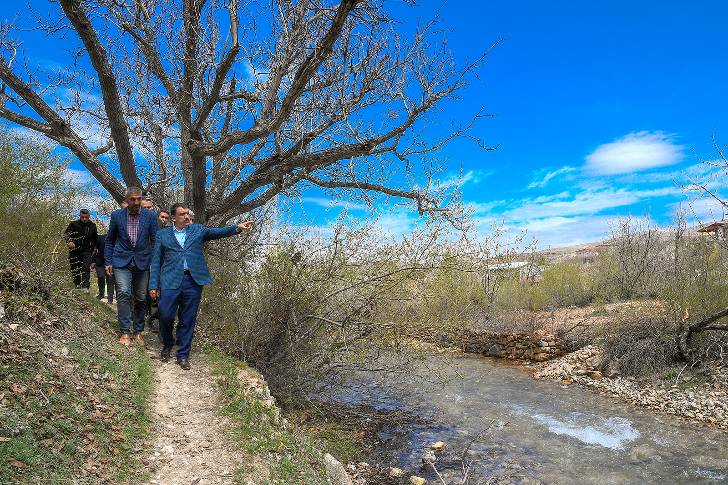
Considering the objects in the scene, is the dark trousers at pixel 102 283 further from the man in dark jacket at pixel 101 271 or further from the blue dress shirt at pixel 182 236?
the blue dress shirt at pixel 182 236

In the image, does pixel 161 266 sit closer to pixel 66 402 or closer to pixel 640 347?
pixel 66 402

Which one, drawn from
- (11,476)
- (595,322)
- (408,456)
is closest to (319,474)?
(11,476)

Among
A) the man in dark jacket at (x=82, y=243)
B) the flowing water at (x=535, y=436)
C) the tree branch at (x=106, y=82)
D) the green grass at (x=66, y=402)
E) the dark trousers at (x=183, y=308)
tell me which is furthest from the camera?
the man in dark jacket at (x=82, y=243)

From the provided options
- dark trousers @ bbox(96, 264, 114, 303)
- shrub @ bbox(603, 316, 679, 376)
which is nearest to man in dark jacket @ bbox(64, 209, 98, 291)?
dark trousers @ bbox(96, 264, 114, 303)

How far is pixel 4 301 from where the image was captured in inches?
210

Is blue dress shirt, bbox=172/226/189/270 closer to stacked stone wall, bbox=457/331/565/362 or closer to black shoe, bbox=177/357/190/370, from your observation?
black shoe, bbox=177/357/190/370

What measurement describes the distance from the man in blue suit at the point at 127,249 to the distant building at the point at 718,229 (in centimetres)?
1238

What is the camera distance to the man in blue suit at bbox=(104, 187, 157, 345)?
22.7 ft

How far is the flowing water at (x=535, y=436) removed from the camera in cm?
758

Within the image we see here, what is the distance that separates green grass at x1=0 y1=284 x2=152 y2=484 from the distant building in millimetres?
12798

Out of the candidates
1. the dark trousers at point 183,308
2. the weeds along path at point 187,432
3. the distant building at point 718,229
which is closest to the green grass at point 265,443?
the weeds along path at point 187,432

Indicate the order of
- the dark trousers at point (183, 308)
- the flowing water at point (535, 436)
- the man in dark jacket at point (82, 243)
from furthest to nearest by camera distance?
the man in dark jacket at point (82, 243)
the flowing water at point (535, 436)
the dark trousers at point (183, 308)

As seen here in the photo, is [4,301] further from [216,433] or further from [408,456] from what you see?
[408,456]

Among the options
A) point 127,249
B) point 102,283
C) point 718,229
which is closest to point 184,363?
point 127,249
